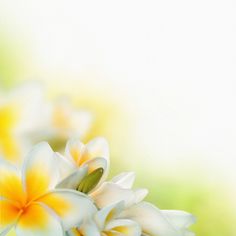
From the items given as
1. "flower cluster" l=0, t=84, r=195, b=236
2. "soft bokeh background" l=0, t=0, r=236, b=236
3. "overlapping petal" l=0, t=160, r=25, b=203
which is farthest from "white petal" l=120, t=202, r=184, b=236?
"soft bokeh background" l=0, t=0, r=236, b=236

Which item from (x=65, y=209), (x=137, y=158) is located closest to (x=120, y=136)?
(x=137, y=158)

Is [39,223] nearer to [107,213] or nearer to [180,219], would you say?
[107,213]

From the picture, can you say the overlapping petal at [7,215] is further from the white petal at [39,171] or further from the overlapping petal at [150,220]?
the overlapping petal at [150,220]

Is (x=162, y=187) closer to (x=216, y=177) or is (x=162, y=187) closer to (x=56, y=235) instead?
(x=216, y=177)

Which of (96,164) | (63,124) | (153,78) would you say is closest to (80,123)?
(63,124)

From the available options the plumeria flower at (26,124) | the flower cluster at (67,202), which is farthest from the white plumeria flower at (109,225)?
the plumeria flower at (26,124)

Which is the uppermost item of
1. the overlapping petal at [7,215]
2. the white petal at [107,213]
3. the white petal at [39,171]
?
the white petal at [39,171]
